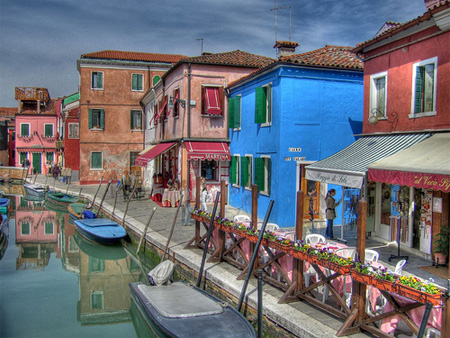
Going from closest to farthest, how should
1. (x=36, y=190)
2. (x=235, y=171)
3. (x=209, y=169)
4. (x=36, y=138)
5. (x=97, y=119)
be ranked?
(x=235, y=171), (x=209, y=169), (x=97, y=119), (x=36, y=190), (x=36, y=138)

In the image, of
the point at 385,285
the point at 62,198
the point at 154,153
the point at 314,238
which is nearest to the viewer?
the point at 385,285

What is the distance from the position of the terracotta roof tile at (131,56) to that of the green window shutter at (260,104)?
16.1m

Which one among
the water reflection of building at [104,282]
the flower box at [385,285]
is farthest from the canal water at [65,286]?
the flower box at [385,285]

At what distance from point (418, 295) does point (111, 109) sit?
88.6 feet

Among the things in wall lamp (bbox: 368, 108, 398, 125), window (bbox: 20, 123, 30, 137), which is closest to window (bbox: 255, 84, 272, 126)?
wall lamp (bbox: 368, 108, 398, 125)

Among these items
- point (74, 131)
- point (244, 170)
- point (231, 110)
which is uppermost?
point (231, 110)

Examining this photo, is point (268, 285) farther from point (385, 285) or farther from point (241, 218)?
point (241, 218)

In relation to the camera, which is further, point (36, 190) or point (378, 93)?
point (36, 190)

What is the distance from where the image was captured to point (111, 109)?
29594 mm

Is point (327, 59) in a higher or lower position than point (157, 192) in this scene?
higher

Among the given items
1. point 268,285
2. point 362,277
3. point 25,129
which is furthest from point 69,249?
point 25,129

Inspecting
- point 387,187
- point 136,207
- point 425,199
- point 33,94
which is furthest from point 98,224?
point 33,94

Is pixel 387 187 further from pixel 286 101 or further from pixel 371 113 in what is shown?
pixel 286 101

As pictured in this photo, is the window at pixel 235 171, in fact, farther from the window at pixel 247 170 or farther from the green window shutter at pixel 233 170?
the window at pixel 247 170
